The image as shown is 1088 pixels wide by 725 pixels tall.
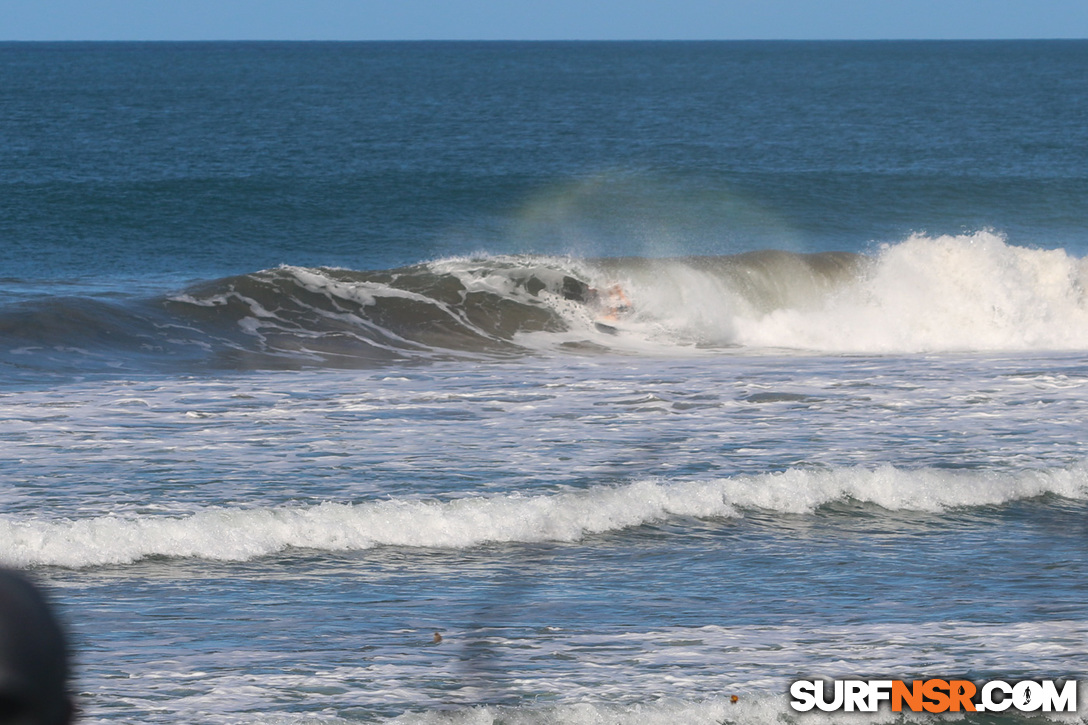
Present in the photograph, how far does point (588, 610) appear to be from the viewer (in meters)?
5.22

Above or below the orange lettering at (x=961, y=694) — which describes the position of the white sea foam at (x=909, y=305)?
above

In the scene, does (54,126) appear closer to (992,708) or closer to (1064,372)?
(1064,372)

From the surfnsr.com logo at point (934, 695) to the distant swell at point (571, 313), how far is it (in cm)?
960

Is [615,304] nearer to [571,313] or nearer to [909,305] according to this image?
[571,313]

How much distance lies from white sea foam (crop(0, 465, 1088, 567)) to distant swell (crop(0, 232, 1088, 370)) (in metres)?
6.70

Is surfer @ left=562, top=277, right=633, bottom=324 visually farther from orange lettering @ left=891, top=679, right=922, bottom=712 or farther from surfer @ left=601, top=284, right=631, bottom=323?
orange lettering @ left=891, top=679, right=922, bottom=712

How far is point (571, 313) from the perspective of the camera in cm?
1734

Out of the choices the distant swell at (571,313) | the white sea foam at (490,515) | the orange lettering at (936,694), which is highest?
the distant swell at (571,313)

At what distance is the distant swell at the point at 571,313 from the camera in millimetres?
14336

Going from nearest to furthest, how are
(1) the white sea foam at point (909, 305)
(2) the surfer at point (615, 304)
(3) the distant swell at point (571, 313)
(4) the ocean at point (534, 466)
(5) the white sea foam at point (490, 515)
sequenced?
(4) the ocean at point (534, 466) < (5) the white sea foam at point (490, 515) < (3) the distant swell at point (571, 313) < (1) the white sea foam at point (909, 305) < (2) the surfer at point (615, 304)

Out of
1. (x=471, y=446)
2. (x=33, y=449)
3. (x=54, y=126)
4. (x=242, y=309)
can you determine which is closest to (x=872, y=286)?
(x=242, y=309)

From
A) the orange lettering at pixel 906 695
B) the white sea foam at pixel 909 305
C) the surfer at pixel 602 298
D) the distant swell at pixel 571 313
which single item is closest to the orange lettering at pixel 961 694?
the orange lettering at pixel 906 695

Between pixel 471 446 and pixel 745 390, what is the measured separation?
336cm

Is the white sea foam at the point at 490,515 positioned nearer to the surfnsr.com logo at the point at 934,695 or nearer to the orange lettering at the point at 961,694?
the surfnsr.com logo at the point at 934,695
